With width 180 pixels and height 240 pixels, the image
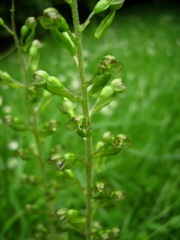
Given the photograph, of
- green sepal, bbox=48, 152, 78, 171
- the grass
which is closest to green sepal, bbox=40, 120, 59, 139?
green sepal, bbox=48, 152, 78, 171

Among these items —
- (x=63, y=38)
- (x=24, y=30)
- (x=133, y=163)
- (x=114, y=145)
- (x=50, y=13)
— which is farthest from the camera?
(x=133, y=163)

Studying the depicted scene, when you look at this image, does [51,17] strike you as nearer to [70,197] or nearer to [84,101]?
[84,101]

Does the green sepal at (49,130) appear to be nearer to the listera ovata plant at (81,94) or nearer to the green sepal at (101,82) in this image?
the listera ovata plant at (81,94)

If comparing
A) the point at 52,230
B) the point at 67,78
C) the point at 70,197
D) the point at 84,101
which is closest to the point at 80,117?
the point at 84,101

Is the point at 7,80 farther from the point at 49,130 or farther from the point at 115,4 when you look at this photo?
the point at 115,4

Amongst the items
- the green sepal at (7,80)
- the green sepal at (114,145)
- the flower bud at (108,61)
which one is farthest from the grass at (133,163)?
the flower bud at (108,61)

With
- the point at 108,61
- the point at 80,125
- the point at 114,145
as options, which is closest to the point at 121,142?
the point at 114,145
